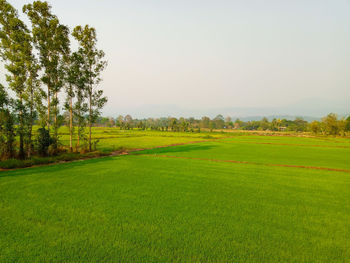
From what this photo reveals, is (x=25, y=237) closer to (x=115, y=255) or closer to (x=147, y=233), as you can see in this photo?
(x=115, y=255)

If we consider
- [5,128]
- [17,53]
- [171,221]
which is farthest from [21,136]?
[171,221]

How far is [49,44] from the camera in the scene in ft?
50.0

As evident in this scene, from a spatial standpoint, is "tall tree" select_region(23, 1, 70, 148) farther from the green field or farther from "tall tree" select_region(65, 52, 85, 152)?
the green field

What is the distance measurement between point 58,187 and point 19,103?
366 inches

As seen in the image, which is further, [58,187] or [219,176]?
[219,176]

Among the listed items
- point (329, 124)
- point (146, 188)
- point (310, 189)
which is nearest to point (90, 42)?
point (146, 188)

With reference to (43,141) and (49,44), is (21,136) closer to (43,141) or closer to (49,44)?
(43,141)

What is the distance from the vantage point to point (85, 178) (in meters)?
9.28

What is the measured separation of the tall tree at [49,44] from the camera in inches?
572

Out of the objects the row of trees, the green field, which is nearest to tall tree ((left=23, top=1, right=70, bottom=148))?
the row of trees

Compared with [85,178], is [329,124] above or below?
above

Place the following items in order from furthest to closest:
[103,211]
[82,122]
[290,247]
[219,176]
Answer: [82,122] → [219,176] → [103,211] → [290,247]

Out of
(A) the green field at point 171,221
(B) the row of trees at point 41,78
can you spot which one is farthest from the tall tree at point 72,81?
(A) the green field at point 171,221

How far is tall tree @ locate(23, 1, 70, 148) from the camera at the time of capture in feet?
47.6
